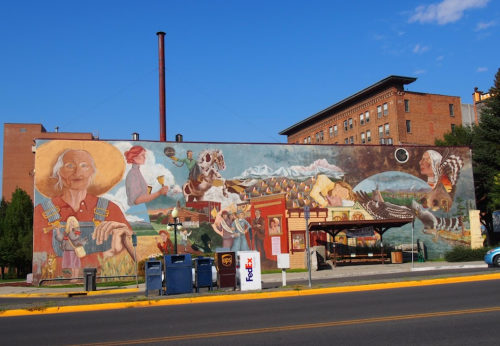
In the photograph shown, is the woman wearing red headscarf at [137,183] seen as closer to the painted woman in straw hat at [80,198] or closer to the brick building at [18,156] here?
the painted woman in straw hat at [80,198]

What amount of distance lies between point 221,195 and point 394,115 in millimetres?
37310

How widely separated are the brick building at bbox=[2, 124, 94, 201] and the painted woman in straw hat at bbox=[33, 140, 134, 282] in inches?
1921

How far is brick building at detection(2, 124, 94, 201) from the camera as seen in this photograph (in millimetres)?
79875

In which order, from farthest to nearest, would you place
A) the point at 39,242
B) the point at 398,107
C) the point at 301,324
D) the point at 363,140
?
the point at 363,140 → the point at 398,107 → the point at 39,242 → the point at 301,324

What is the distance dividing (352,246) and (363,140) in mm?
36496

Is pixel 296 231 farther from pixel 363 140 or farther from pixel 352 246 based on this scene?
pixel 363 140

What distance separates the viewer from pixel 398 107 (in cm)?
6425

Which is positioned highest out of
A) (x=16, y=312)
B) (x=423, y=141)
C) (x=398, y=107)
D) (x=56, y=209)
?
(x=398, y=107)

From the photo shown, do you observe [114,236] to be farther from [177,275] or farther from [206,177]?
[177,275]

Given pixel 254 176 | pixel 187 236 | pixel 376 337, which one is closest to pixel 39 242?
pixel 187 236

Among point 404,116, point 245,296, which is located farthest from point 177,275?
point 404,116

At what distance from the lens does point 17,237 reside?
52.1m

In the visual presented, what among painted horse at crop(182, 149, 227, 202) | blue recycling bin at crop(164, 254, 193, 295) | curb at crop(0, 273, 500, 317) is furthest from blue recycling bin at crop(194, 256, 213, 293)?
painted horse at crop(182, 149, 227, 202)

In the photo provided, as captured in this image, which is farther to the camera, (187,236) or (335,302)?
(187,236)
